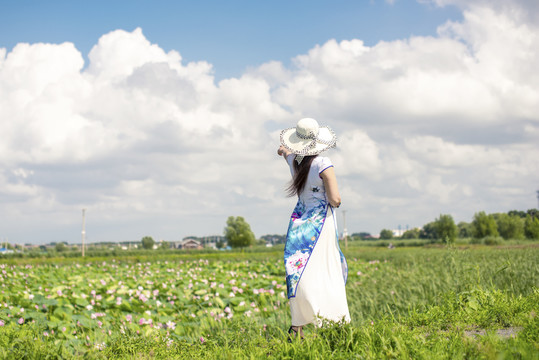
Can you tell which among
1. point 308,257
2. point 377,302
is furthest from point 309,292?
point 377,302

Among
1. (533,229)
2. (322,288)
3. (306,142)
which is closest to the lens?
(322,288)

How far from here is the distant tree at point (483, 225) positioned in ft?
157

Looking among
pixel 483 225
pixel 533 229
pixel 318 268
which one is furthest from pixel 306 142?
pixel 483 225

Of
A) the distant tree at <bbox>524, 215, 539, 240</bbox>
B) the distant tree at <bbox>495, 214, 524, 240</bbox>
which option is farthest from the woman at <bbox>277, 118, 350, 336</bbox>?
the distant tree at <bbox>495, 214, 524, 240</bbox>

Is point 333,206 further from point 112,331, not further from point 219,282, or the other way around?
point 219,282

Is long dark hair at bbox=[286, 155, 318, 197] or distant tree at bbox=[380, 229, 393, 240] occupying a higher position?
long dark hair at bbox=[286, 155, 318, 197]

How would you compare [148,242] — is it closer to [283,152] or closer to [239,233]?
[239,233]

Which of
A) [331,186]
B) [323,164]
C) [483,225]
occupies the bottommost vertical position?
[483,225]

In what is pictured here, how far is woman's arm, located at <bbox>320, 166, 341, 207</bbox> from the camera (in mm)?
3787

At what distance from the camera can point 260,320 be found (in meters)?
5.91

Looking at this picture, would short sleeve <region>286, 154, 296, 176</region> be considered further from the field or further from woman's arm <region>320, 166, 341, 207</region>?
the field

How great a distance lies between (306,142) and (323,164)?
0.94 feet

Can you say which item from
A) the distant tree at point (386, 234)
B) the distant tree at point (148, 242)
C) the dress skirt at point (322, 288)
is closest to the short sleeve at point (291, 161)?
the dress skirt at point (322, 288)

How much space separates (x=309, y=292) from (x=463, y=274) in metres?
2.83
